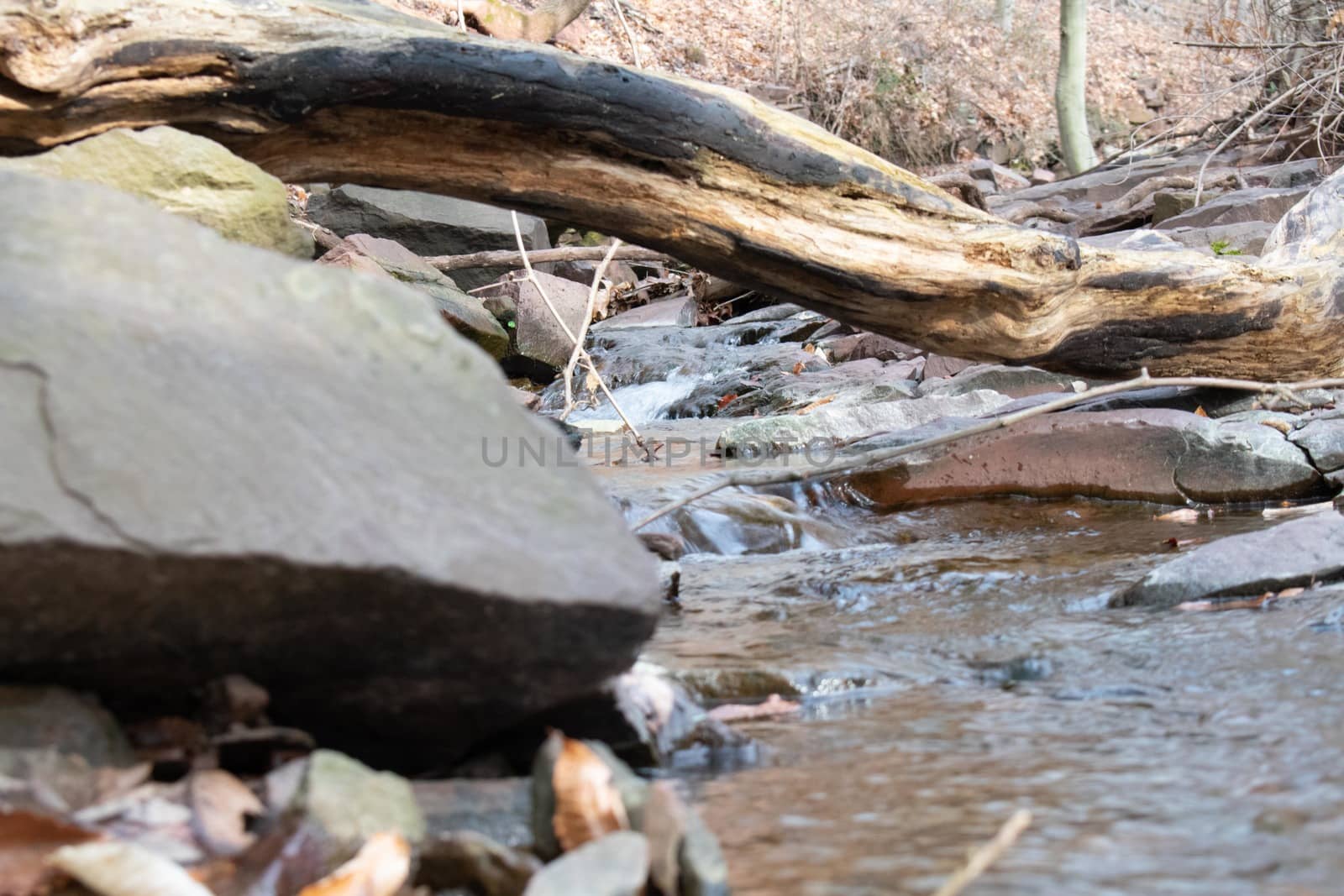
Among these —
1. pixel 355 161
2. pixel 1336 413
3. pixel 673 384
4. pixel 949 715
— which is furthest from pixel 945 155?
pixel 949 715

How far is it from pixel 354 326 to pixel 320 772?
0.70m

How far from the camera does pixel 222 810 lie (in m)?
1.60

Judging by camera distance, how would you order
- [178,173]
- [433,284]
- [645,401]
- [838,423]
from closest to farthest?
1. [178,173]
2. [838,423]
3. [645,401]
4. [433,284]

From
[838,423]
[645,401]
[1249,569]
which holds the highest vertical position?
[645,401]

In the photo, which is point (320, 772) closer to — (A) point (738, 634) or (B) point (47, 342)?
(B) point (47, 342)

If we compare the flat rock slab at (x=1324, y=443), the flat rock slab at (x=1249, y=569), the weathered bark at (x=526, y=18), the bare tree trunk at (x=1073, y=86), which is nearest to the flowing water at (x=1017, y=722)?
the flat rock slab at (x=1249, y=569)

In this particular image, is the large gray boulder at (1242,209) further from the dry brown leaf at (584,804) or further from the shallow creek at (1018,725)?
the dry brown leaf at (584,804)

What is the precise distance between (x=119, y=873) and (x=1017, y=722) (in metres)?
1.62

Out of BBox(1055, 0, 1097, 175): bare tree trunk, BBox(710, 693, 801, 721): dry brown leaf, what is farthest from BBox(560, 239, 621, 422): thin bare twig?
BBox(1055, 0, 1097, 175): bare tree trunk

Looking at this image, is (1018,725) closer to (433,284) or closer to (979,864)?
(979,864)

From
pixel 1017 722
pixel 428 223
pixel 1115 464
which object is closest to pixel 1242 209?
pixel 1115 464

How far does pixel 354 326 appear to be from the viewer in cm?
186

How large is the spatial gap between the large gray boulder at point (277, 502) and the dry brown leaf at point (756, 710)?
28.3 inches

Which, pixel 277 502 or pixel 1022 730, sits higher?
pixel 277 502
